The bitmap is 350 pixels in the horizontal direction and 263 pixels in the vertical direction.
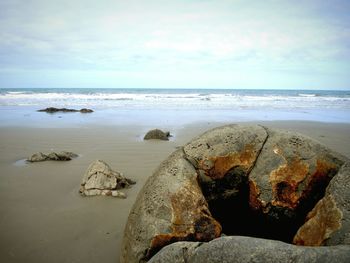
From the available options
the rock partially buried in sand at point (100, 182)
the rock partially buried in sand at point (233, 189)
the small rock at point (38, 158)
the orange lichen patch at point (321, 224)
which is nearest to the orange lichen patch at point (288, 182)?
the rock partially buried in sand at point (233, 189)

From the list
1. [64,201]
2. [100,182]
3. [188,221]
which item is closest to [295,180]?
[188,221]

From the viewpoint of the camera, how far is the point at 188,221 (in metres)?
2.56

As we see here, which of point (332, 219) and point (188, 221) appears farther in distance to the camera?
point (188, 221)

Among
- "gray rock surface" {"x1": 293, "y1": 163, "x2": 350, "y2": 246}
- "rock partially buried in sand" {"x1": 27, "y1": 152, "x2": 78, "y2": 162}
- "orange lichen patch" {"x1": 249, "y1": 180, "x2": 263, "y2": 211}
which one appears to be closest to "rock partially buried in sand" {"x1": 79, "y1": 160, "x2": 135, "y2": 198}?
"rock partially buried in sand" {"x1": 27, "y1": 152, "x2": 78, "y2": 162}

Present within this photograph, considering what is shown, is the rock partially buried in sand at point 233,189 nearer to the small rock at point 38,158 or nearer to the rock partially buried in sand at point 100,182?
the rock partially buried in sand at point 100,182

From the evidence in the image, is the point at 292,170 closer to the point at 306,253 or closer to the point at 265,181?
the point at 265,181

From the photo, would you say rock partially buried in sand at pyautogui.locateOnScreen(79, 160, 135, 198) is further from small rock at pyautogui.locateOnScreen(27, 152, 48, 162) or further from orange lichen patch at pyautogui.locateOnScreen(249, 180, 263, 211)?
orange lichen patch at pyautogui.locateOnScreen(249, 180, 263, 211)

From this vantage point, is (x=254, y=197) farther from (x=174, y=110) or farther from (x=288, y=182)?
(x=174, y=110)

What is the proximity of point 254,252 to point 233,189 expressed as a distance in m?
1.23

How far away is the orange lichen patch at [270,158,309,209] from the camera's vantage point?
9.18 feet

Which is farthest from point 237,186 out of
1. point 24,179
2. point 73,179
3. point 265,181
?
point 24,179

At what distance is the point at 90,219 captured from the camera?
400cm

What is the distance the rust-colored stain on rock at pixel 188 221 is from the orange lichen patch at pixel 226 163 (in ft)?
0.96

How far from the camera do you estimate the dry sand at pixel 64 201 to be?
331cm
